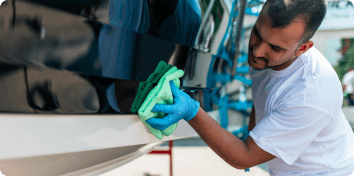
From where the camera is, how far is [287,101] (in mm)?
1014

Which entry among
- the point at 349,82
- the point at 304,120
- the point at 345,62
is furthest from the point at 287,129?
the point at 345,62

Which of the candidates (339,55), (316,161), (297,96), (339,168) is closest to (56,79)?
(297,96)

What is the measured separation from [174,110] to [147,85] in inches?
4.1

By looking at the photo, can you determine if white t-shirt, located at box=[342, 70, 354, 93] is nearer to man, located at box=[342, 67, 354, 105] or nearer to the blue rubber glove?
man, located at box=[342, 67, 354, 105]

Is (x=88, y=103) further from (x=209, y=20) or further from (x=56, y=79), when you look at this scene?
(x=209, y=20)

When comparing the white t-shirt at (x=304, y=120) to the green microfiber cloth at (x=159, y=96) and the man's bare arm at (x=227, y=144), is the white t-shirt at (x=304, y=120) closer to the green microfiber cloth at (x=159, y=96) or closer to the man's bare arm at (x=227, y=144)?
the man's bare arm at (x=227, y=144)

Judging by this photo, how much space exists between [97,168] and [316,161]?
2.95 ft

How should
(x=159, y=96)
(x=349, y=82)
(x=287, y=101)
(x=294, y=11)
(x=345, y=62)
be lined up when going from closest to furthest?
(x=159, y=96), (x=294, y=11), (x=287, y=101), (x=349, y=82), (x=345, y=62)

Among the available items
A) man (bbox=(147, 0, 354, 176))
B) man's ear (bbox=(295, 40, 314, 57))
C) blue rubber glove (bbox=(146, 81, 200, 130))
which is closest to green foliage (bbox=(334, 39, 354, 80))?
man (bbox=(147, 0, 354, 176))

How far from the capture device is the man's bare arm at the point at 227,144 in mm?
906

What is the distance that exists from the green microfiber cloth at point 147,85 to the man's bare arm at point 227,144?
0.18 meters

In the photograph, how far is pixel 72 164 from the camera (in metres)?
0.99

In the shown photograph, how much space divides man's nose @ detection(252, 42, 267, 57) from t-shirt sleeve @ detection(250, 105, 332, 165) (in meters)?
0.20

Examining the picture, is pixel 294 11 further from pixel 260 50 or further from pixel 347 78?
pixel 347 78
